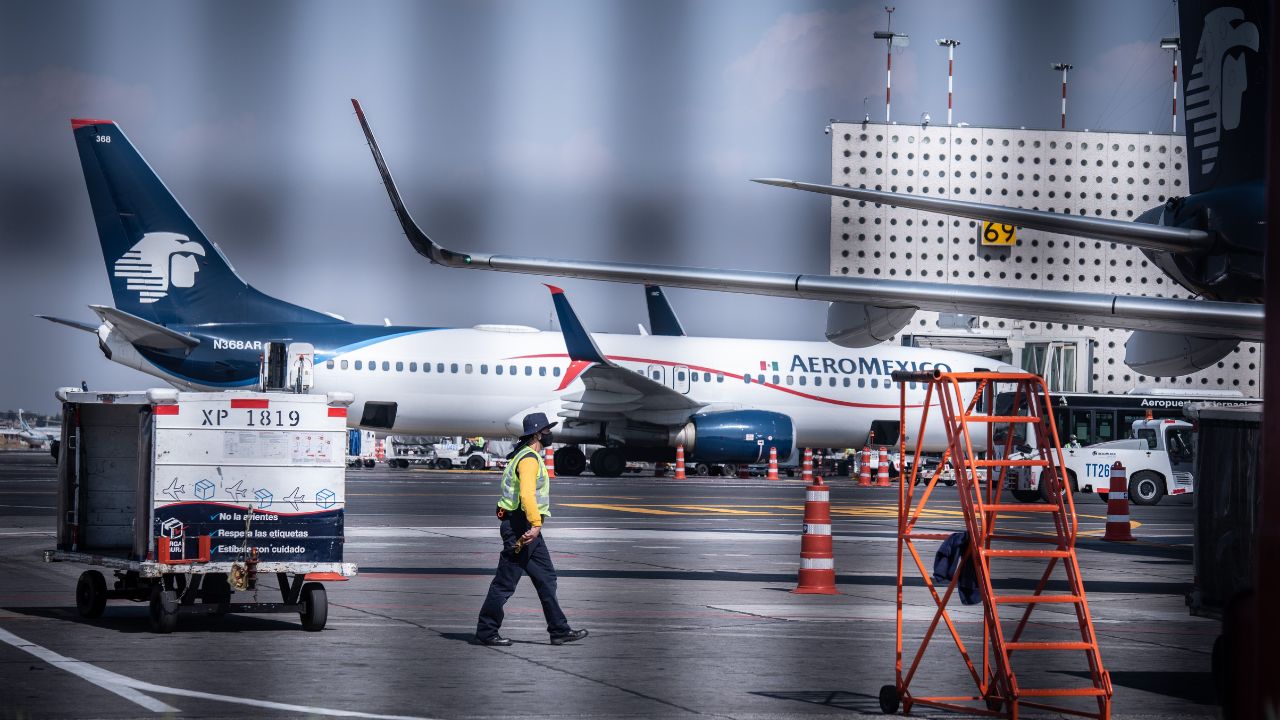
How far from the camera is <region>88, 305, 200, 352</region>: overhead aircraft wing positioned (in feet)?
118

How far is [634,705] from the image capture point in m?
7.27

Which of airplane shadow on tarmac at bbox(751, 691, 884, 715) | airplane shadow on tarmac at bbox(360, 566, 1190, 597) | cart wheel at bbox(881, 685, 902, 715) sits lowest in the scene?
airplane shadow on tarmac at bbox(360, 566, 1190, 597)

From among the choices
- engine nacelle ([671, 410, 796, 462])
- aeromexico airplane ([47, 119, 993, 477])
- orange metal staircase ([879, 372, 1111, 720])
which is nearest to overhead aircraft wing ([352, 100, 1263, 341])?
orange metal staircase ([879, 372, 1111, 720])

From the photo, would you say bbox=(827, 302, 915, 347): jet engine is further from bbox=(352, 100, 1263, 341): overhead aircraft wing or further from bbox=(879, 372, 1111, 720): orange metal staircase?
bbox=(879, 372, 1111, 720): orange metal staircase

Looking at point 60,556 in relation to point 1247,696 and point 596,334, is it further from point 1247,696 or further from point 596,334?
point 596,334

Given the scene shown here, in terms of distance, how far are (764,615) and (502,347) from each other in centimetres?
3083

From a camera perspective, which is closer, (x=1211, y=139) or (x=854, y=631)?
(x=854, y=631)

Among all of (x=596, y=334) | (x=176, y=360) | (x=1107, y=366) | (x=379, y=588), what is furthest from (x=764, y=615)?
(x=1107, y=366)

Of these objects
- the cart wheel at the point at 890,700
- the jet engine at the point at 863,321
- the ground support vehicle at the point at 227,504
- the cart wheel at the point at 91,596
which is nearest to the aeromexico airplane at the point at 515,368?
the jet engine at the point at 863,321

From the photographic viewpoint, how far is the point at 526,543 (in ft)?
32.7

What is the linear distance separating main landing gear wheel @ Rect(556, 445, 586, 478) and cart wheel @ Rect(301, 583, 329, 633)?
102 ft

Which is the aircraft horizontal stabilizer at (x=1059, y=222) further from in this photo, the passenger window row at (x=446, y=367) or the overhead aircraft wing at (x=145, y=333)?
Result: the passenger window row at (x=446, y=367)

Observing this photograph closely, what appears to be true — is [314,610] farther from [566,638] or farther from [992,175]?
[992,175]

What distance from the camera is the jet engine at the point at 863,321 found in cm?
1189
